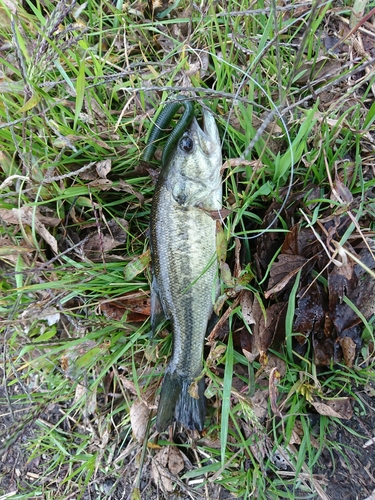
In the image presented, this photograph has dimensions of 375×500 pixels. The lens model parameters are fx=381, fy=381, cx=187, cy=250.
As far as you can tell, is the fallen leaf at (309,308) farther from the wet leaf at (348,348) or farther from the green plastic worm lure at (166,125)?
the green plastic worm lure at (166,125)

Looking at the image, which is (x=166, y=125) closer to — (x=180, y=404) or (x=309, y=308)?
(x=309, y=308)

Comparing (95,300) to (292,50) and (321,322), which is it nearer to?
(321,322)

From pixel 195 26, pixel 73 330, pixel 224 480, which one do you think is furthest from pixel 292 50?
pixel 224 480

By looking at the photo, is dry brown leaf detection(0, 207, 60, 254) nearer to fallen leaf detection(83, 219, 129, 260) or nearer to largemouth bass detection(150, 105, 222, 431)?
fallen leaf detection(83, 219, 129, 260)

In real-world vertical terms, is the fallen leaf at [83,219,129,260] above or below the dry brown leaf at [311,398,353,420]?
above

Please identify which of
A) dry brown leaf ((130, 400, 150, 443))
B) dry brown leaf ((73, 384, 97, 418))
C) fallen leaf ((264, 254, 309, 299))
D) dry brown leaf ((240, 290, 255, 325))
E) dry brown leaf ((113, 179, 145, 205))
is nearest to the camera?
fallen leaf ((264, 254, 309, 299))

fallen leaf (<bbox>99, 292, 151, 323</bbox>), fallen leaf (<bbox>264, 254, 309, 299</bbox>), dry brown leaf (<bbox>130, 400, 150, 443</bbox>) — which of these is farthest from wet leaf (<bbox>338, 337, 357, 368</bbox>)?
dry brown leaf (<bbox>130, 400, 150, 443</bbox>)
